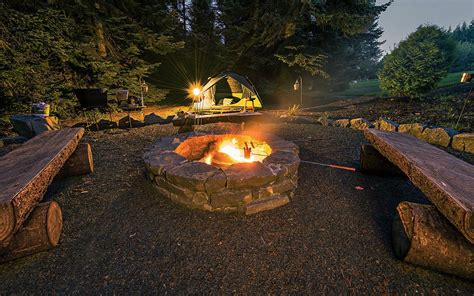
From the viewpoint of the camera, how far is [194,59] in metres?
14.1

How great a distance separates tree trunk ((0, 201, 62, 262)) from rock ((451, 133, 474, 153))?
21.9 feet

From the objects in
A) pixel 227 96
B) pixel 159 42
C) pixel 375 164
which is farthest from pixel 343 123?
pixel 159 42

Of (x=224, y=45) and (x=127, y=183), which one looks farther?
(x=224, y=45)

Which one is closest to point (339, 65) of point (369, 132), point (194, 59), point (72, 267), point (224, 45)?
point (224, 45)

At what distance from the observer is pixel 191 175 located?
2.37 metres

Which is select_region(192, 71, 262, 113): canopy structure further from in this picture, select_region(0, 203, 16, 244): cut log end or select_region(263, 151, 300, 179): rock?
select_region(0, 203, 16, 244): cut log end

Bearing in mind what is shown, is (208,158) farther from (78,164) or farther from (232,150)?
(78,164)

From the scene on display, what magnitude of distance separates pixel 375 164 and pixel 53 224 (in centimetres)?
417

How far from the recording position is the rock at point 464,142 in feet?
13.1

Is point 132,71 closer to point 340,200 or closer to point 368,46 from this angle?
point 340,200

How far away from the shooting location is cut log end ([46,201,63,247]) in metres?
1.75

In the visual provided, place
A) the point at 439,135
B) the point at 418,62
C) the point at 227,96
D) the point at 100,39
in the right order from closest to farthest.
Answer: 1. the point at 439,135
2. the point at 418,62
3. the point at 100,39
4. the point at 227,96

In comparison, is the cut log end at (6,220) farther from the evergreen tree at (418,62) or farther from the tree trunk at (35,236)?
the evergreen tree at (418,62)

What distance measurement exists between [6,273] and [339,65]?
2043 centimetres
